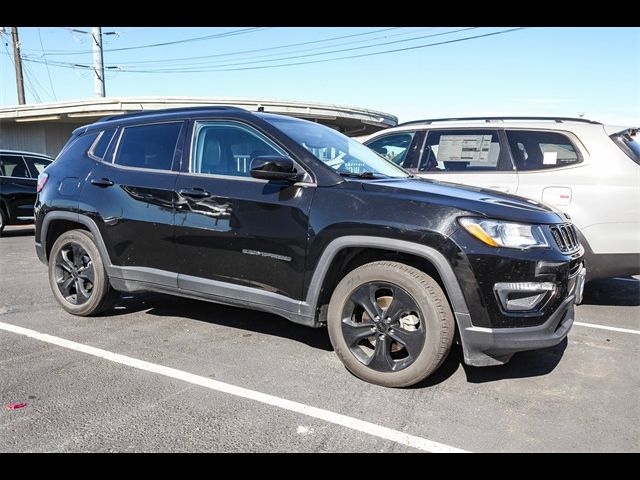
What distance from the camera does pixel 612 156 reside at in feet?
17.2

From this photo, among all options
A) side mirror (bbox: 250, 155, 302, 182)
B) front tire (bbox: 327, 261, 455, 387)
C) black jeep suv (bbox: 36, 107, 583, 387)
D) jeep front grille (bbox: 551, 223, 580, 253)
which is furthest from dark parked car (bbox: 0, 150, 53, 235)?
jeep front grille (bbox: 551, 223, 580, 253)

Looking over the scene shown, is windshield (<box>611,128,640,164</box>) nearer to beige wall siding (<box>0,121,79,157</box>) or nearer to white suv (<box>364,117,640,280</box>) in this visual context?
white suv (<box>364,117,640,280</box>)

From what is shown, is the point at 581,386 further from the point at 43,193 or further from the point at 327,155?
the point at 43,193

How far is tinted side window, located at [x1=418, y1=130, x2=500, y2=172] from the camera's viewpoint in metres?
5.97

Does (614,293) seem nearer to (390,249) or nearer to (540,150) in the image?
(540,150)

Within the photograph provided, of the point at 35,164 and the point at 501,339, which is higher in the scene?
the point at 35,164

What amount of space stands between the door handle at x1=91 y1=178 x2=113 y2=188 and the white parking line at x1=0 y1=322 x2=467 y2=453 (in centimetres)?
137

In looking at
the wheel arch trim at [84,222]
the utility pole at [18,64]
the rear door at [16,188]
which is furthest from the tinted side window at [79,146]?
the utility pole at [18,64]

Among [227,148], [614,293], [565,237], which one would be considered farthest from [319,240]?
[614,293]

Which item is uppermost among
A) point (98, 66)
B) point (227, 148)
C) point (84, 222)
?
point (98, 66)

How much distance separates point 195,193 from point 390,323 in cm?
183

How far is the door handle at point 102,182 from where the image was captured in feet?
15.5

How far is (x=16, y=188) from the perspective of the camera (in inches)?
437
